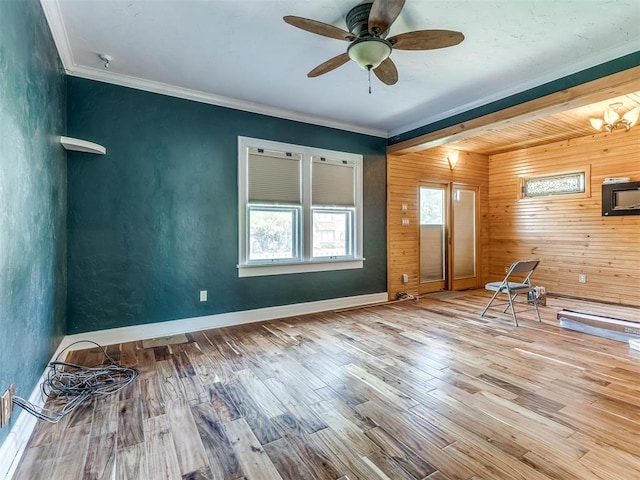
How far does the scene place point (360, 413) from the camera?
6.39 feet

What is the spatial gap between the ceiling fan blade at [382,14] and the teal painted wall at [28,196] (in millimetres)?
1883

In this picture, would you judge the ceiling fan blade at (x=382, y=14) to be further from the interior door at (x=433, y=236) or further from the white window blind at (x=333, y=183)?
the interior door at (x=433, y=236)

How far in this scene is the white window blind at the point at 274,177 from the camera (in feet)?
13.0

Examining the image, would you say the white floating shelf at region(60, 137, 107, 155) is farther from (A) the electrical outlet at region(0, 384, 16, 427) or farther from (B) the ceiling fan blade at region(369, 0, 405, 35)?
(B) the ceiling fan blade at region(369, 0, 405, 35)

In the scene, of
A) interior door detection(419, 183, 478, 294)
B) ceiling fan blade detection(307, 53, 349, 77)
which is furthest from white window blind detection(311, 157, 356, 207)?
ceiling fan blade detection(307, 53, 349, 77)

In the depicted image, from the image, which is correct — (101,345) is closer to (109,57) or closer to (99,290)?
(99,290)

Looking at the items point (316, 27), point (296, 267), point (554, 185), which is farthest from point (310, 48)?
point (554, 185)

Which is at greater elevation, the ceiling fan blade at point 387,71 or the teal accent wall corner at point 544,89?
the teal accent wall corner at point 544,89

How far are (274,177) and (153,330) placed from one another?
7.34ft

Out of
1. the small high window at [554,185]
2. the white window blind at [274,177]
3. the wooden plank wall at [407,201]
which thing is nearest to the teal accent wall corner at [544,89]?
the wooden plank wall at [407,201]

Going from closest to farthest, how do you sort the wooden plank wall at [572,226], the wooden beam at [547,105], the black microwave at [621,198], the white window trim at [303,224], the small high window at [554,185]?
1. the wooden beam at [547,105]
2. the white window trim at [303,224]
3. the black microwave at [621,198]
4. the wooden plank wall at [572,226]
5. the small high window at [554,185]

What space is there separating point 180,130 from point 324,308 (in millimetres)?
2879

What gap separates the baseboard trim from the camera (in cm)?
153

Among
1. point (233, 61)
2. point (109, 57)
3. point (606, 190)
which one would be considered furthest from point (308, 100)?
point (606, 190)
